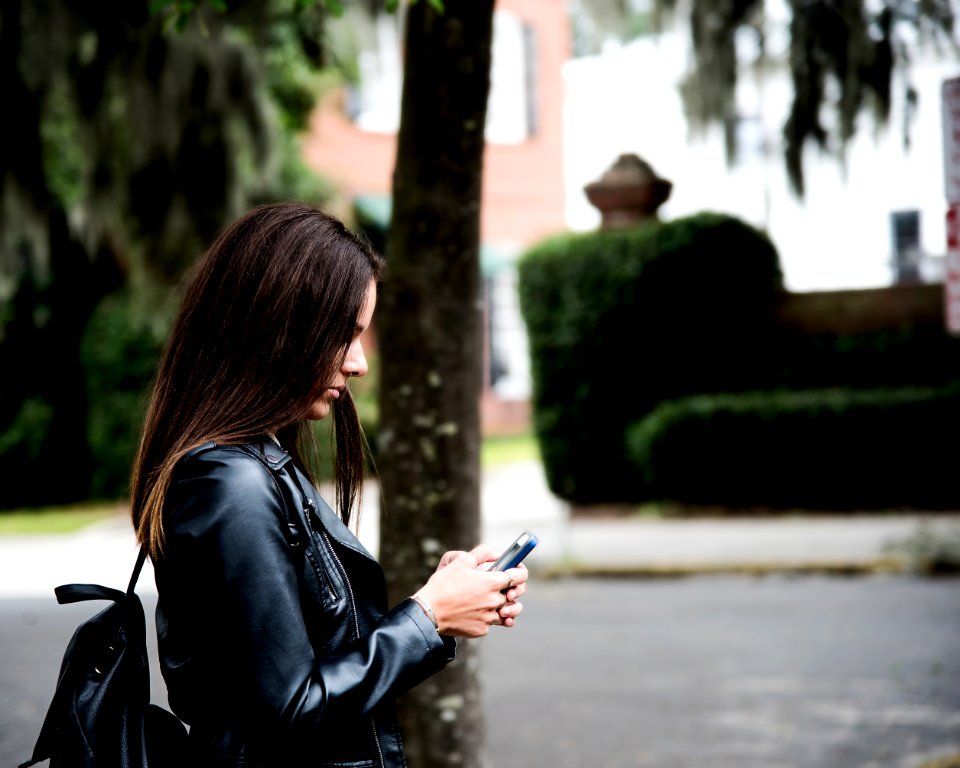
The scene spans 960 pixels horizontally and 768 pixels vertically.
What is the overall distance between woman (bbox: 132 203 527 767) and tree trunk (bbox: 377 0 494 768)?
1.68 metres

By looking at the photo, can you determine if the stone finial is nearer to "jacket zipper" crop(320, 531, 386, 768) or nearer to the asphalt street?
the asphalt street

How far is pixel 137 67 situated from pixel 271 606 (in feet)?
25.4

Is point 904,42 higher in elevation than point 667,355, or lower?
higher

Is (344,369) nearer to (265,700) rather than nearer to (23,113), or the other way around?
(265,700)

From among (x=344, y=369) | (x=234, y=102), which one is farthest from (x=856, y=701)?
(x=234, y=102)

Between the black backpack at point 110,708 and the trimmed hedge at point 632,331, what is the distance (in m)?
11.4

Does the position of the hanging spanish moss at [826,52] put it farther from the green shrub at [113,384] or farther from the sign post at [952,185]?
the green shrub at [113,384]

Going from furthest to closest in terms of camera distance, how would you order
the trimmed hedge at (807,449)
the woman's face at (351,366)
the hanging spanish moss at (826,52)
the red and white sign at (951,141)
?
the trimmed hedge at (807,449), the hanging spanish moss at (826,52), the red and white sign at (951,141), the woman's face at (351,366)

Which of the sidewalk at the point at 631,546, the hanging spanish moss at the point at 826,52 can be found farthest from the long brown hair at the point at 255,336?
the sidewalk at the point at 631,546

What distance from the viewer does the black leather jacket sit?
1694mm

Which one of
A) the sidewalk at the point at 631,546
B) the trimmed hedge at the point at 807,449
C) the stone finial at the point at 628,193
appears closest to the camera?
the sidewalk at the point at 631,546

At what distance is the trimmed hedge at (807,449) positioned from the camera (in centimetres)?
1202

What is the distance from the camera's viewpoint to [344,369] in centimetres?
194

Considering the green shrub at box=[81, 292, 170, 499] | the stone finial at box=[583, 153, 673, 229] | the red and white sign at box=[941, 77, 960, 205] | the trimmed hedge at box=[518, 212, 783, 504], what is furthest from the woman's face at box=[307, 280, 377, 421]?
the green shrub at box=[81, 292, 170, 499]
